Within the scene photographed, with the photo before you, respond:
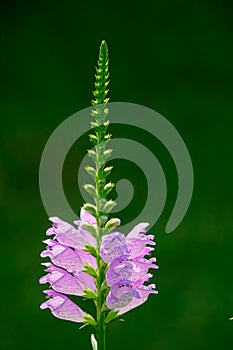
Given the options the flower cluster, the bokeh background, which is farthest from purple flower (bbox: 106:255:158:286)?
the bokeh background

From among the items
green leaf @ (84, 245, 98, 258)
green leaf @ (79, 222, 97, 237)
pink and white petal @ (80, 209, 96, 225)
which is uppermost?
pink and white petal @ (80, 209, 96, 225)

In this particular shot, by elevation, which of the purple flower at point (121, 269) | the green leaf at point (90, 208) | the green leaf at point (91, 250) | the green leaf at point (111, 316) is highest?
the green leaf at point (90, 208)

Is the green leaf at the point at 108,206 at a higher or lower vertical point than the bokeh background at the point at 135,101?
lower

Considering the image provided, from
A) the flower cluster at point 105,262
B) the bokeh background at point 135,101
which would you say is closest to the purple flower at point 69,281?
the flower cluster at point 105,262

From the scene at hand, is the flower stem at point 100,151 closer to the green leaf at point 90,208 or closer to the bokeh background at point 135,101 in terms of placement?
the green leaf at point 90,208

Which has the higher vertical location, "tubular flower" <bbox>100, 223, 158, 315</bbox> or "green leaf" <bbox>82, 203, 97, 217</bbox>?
"green leaf" <bbox>82, 203, 97, 217</bbox>

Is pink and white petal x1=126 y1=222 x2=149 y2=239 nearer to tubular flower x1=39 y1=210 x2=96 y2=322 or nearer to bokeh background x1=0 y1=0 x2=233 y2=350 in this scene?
tubular flower x1=39 y1=210 x2=96 y2=322

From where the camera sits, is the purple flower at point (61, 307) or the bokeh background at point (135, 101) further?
the bokeh background at point (135, 101)

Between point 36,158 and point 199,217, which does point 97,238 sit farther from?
point 36,158
